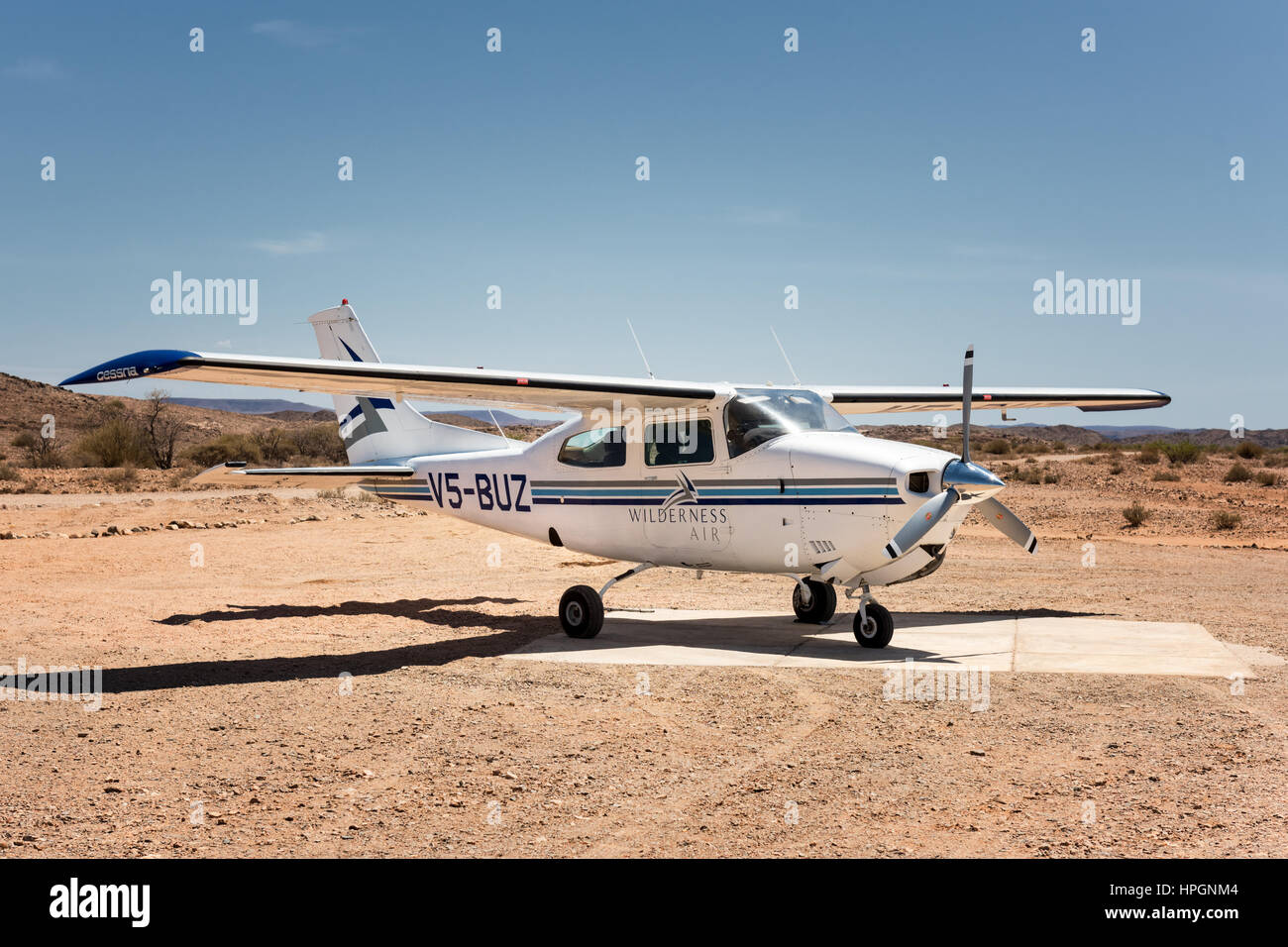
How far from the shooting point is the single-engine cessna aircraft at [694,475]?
946cm

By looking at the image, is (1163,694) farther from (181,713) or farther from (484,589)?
(484,589)

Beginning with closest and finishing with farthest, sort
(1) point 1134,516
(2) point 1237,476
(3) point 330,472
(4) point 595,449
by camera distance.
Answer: (4) point 595,449 < (3) point 330,472 < (1) point 1134,516 < (2) point 1237,476

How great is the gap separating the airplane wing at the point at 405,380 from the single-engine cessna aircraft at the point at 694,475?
18 millimetres

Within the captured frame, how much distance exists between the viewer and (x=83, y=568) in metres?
16.4

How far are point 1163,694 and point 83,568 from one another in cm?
1579

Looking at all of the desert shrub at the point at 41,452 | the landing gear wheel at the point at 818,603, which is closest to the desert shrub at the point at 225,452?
the desert shrub at the point at 41,452

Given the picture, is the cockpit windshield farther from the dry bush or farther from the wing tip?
the dry bush

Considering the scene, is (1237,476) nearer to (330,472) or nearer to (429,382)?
(330,472)

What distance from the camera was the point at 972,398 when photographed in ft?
46.0

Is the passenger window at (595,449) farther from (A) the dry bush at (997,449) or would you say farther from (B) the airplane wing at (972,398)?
(A) the dry bush at (997,449)

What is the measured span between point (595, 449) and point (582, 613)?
6.59 ft

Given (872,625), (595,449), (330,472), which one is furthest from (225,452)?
(872,625)

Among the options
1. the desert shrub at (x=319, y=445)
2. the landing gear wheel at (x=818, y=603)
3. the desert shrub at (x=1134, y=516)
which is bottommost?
the landing gear wheel at (x=818, y=603)

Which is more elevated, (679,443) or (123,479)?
(679,443)
